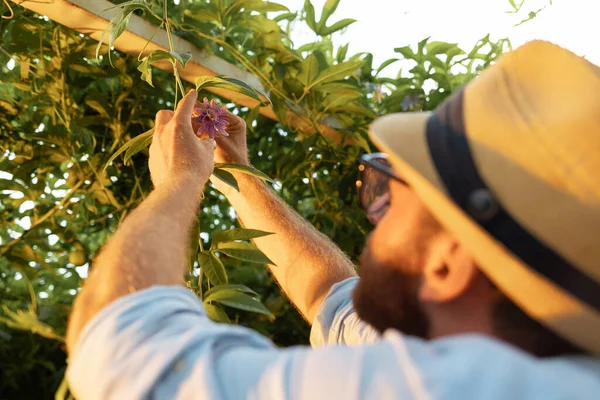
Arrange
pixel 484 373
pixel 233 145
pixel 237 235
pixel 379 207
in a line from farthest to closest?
pixel 233 145 → pixel 237 235 → pixel 379 207 → pixel 484 373

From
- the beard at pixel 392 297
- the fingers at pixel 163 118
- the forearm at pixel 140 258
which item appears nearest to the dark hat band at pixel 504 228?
the beard at pixel 392 297

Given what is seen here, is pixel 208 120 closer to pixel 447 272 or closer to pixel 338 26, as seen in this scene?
pixel 447 272

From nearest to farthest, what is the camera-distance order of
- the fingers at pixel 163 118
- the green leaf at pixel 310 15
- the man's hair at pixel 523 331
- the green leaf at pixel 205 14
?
the man's hair at pixel 523 331 → the fingers at pixel 163 118 → the green leaf at pixel 205 14 → the green leaf at pixel 310 15

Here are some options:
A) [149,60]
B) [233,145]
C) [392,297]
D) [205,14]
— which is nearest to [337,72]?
[205,14]

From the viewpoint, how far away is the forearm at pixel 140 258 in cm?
64

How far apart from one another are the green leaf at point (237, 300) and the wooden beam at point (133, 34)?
0.51m

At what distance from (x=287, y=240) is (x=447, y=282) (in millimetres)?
582

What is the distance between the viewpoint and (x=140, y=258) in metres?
0.67

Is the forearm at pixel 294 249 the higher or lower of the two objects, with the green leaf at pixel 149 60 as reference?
lower

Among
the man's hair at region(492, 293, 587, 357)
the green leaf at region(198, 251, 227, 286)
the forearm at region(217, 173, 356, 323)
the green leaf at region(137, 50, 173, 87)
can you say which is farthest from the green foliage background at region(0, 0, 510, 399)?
the man's hair at region(492, 293, 587, 357)

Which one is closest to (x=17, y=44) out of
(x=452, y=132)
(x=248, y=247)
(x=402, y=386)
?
(x=248, y=247)

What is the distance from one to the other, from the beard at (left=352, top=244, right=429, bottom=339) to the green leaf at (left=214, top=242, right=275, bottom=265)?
0.31 meters

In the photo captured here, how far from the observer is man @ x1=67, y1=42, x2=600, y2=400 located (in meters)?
0.53

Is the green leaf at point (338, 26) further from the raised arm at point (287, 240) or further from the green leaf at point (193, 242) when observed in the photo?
the green leaf at point (193, 242)
